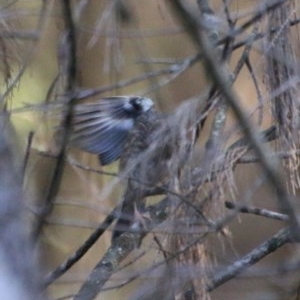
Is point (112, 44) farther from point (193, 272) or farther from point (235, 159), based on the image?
point (193, 272)

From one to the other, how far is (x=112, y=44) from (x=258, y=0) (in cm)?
32

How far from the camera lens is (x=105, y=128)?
2.23 meters

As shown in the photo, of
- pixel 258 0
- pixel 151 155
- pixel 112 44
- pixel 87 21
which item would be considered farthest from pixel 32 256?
pixel 87 21

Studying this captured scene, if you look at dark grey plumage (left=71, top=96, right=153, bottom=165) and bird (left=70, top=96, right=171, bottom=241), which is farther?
dark grey plumage (left=71, top=96, right=153, bottom=165)

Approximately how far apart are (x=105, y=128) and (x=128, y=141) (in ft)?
0.89

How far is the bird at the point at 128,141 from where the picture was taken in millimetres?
1533

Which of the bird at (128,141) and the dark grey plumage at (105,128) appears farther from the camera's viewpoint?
the dark grey plumage at (105,128)

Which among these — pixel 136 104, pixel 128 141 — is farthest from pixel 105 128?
pixel 128 141

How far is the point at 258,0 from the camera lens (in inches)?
63.8

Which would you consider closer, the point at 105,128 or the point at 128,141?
the point at 128,141

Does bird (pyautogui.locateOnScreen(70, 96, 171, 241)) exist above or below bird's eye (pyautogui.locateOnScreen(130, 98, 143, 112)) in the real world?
below

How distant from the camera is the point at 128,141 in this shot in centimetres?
198

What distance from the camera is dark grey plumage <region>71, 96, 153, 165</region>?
7.16ft

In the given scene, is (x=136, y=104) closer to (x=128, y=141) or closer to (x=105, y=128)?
Result: (x=105, y=128)
